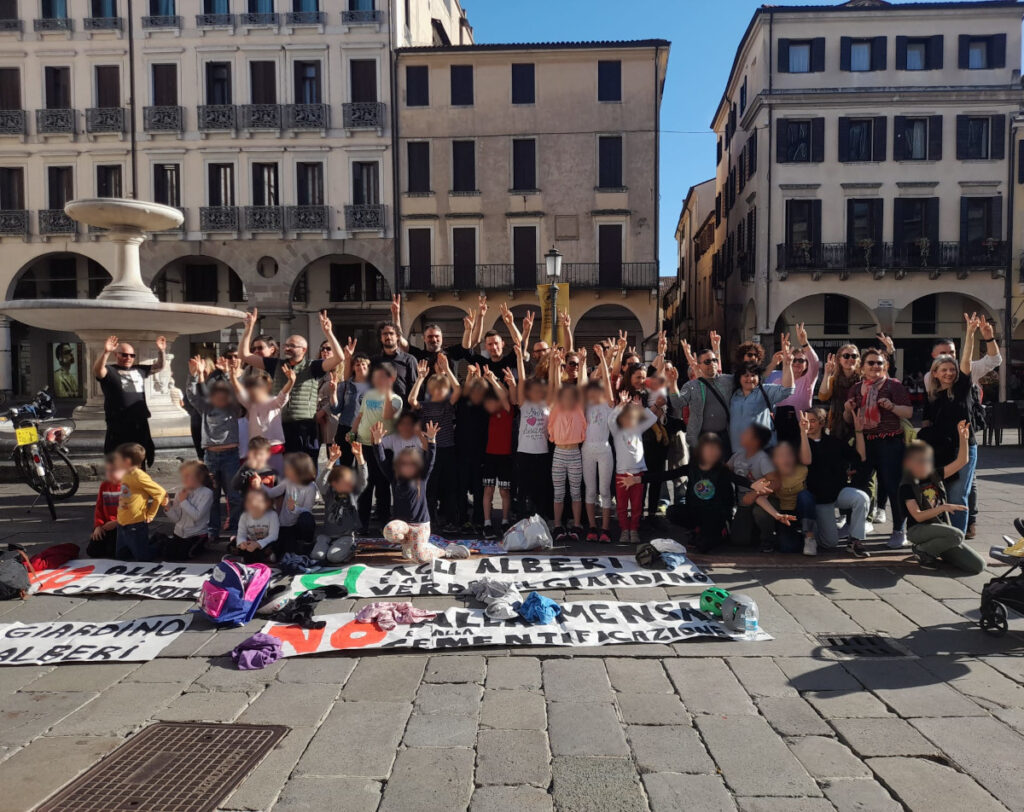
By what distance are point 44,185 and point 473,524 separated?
28418mm

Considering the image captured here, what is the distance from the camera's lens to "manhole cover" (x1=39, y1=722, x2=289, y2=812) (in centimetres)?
329

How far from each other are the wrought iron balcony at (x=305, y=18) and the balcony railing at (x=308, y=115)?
2.82m

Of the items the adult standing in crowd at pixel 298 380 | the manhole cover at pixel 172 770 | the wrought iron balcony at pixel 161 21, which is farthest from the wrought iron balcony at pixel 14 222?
the manhole cover at pixel 172 770

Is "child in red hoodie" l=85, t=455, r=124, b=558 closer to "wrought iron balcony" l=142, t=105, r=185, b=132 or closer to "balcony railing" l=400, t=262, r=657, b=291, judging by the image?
"balcony railing" l=400, t=262, r=657, b=291

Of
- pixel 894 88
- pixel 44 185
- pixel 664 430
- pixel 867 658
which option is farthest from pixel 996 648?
pixel 44 185

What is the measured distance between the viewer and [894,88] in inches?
1115

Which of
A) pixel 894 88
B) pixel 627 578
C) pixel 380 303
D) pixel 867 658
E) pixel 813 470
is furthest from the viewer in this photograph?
pixel 380 303

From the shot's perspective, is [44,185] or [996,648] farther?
[44,185]

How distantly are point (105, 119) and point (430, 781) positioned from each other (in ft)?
104

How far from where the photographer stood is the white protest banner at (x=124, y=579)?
6.10 metres

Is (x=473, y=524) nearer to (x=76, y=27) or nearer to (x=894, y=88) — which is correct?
(x=894, y=88)

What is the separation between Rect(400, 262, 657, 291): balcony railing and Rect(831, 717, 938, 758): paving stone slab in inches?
1026

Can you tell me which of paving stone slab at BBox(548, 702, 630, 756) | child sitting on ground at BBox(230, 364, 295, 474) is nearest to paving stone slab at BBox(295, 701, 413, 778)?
paving stone slab at BBox(548, 702, 630, 756)

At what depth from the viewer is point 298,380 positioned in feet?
26.2
